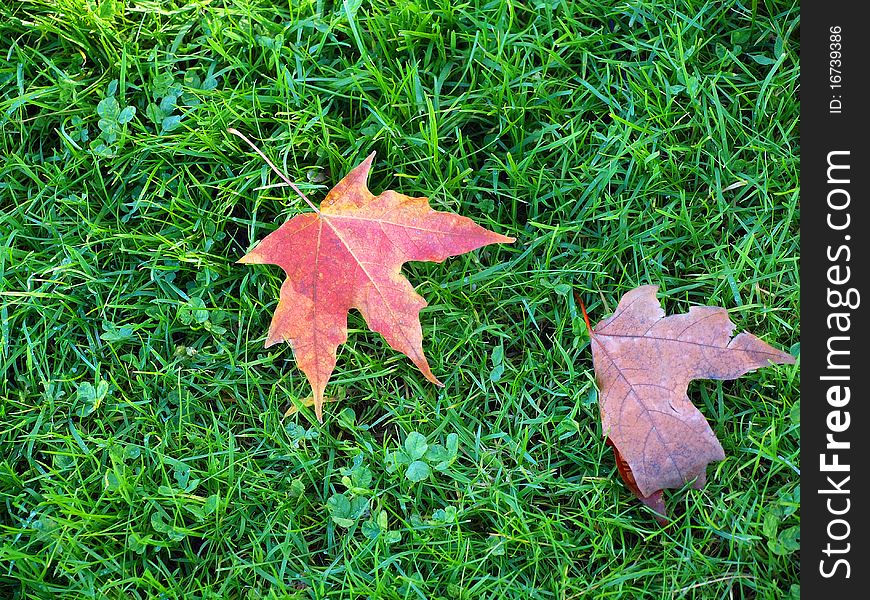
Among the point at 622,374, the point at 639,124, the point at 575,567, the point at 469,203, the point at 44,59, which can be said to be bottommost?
the point at 575,567

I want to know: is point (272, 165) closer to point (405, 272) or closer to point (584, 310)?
point (405, 272)

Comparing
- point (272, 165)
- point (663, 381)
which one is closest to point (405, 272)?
point (272, 165)

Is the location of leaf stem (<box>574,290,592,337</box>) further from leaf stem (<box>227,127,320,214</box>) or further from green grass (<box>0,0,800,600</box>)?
leaf stem (<box>227,127,320,214</box>)

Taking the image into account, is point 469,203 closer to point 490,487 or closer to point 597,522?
point 490,487

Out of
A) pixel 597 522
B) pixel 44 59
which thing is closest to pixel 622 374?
pixel 597 522

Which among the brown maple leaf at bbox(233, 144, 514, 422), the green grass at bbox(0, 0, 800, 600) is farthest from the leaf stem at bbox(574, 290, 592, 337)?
the brown maple leaf at bbox(233, 144, 514, 422)

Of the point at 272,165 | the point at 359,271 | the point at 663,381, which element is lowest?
the point at 663,381

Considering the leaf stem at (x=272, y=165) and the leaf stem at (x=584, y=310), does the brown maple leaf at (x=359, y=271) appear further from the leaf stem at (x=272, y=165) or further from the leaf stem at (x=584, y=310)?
the leaf stem at (x=584, y=310)
